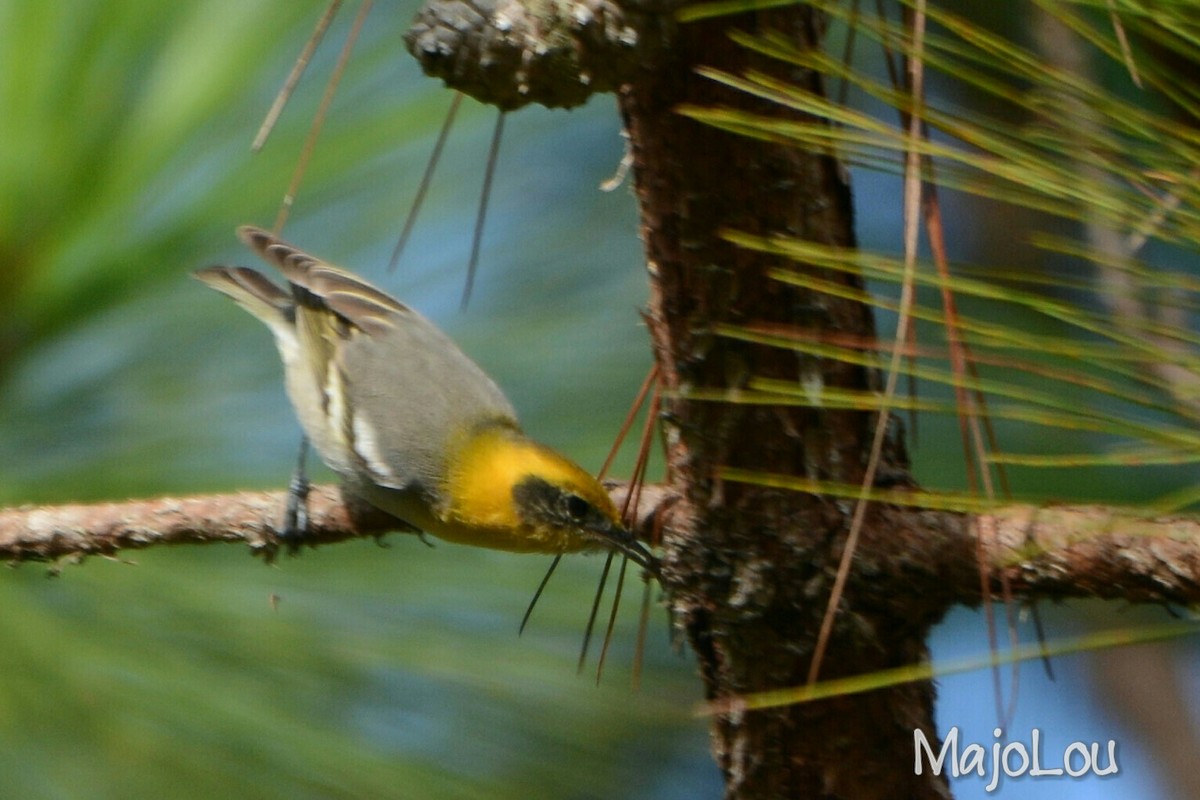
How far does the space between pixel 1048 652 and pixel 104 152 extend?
1099 millimetres

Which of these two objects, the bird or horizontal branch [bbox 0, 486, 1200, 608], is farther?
the bird

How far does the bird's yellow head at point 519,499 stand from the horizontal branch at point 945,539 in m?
0.27

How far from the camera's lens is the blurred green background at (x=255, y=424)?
128 cm

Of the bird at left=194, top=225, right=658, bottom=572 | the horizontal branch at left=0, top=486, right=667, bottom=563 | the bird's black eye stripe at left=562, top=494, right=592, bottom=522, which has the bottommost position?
the horizontal branch at left=0, top=486, right=667, bottom=563

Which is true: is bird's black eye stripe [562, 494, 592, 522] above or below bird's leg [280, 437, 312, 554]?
above

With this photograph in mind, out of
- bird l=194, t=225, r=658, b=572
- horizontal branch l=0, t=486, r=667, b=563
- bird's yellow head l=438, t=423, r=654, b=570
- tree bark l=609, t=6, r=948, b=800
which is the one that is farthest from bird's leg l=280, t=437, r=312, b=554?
tree bark l=609, t=6, r=948, b=800

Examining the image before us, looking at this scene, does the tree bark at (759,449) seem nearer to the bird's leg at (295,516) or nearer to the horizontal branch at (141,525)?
the horizontal branch at (141,525)

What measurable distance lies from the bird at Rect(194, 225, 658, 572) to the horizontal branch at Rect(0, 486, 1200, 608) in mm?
227

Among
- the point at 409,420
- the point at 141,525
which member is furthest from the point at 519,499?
the point at 141,525

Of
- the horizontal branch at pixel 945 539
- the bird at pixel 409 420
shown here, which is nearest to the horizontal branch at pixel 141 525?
the horizontal branch at pixel 945 539

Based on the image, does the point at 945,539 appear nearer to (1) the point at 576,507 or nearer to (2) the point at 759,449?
(2) the point at 759,449

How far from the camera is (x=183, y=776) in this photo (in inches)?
49.6

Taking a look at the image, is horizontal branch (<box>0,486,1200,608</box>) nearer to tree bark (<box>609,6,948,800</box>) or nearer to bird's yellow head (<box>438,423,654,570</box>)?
tree bark (<box>609,6,948,800</box>)

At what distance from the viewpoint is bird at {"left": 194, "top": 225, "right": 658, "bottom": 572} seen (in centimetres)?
152
